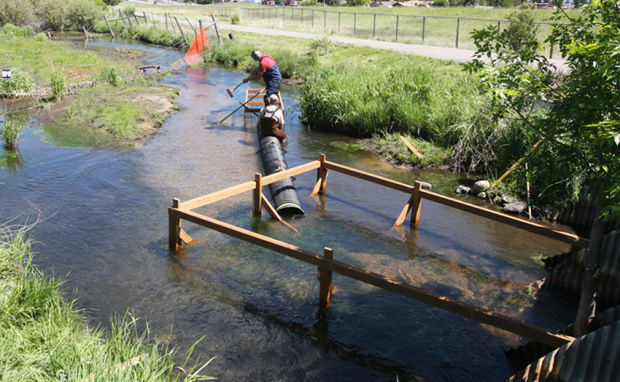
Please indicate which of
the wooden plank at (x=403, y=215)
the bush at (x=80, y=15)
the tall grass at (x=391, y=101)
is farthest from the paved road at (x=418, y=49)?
the bush at (x=80, y=15)

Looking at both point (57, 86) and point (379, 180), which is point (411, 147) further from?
point (57, 86)

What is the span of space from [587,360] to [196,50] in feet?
101

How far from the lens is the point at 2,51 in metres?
29.1

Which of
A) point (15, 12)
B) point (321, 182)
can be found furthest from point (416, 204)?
point (15, 12)

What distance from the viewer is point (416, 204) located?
10641 mm

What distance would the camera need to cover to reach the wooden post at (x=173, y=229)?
8.72 metres

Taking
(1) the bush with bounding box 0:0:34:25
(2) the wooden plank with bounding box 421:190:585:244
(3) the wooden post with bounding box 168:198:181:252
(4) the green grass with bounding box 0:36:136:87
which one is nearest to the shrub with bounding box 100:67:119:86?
(4) the green grass with bounding box 0:36:136:87

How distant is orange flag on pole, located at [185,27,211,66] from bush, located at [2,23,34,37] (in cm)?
1461

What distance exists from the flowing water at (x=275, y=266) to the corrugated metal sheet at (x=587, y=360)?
5.76 ft

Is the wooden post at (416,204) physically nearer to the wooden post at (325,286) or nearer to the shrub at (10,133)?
the wooden post at (325,286)

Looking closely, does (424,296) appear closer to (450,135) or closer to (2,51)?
(450,135)

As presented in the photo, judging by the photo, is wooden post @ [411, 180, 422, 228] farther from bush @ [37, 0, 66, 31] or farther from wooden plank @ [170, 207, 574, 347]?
bush @ [37, 0, 66, 31]

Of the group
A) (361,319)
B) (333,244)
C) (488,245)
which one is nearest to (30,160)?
(333,244)

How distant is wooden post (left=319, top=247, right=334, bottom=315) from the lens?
6988 millimetres
